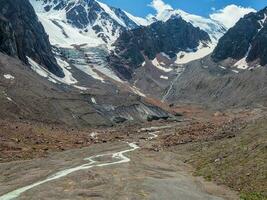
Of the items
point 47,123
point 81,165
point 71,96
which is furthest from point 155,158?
point 71,96

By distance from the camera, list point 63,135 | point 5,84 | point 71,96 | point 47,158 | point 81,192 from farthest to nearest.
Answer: point 71,96, point 5,84, point 63,135, point 47,158, point 81,192

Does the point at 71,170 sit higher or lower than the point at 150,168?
lower

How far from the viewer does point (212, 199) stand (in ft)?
171

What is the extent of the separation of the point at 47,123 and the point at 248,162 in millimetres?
94821

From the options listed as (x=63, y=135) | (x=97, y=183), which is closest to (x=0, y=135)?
(x=63, y=135)

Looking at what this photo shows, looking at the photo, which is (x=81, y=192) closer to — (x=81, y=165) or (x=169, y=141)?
(x=81, y=165)

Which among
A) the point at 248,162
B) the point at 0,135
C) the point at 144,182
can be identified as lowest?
the point at 0,135

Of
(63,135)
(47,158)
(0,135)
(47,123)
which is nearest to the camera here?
(47,158)

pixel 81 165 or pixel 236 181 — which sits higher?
pixel 236 181

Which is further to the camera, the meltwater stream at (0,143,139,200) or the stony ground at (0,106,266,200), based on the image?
the stony ground at (0,106,266,200)

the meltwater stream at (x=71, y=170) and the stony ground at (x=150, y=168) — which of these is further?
the stony ground at (x=150, y=168)

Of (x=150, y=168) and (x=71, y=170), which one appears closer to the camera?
(x=71, y=170)

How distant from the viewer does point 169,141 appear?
4545 inches

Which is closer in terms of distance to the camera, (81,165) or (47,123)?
(81,165)
